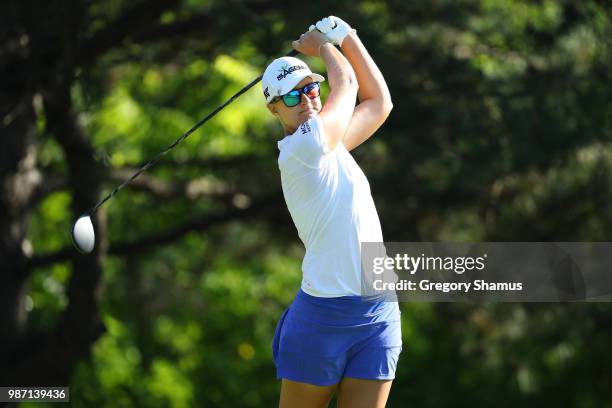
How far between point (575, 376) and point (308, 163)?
780 cm

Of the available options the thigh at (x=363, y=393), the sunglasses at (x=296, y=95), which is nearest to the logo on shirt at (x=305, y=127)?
the sunglasses at (x=296, y=95)

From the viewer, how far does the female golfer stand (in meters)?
2.82

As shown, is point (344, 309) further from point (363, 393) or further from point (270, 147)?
point (270, 147)

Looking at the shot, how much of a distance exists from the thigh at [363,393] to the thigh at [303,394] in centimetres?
5

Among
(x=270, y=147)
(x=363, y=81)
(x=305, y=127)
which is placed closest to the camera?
(x=305, y=127)

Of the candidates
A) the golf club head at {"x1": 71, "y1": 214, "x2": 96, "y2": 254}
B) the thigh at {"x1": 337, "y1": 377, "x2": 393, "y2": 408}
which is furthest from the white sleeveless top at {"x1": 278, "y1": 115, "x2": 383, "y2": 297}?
the golf club head at {"x1": 71, "y1": 214, "x2": 96, "y2": 254}

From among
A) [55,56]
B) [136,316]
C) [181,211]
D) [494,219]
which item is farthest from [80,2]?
[136,316]

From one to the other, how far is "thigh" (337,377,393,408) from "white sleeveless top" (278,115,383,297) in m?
0.25

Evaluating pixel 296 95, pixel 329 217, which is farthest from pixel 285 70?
pixel 329 217

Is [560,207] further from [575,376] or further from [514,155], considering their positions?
[575,376]

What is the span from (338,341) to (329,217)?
1.07 feet

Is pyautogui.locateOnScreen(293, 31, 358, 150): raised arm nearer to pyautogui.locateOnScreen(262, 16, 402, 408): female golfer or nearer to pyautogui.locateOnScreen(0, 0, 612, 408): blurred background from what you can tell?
pyautogui.locateOnScreen(262, 16, 402, 408): female golfer

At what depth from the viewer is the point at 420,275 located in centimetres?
461

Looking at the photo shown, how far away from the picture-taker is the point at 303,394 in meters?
2.90
